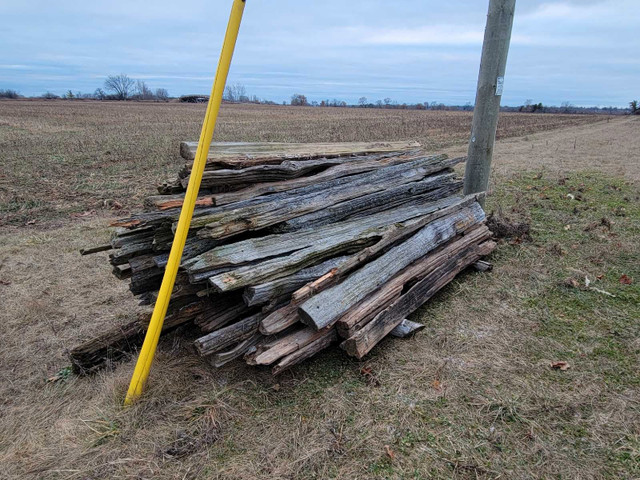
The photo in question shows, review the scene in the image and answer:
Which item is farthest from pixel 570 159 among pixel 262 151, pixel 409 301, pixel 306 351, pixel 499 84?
pixel 306 351

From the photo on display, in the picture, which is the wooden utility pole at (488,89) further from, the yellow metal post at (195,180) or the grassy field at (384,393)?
the yellow metal post at (195,180)

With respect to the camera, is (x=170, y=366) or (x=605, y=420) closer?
(x=605, y=420)

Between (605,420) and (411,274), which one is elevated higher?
(411,274)

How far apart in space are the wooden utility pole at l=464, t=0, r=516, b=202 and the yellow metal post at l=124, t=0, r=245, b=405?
3913 mm

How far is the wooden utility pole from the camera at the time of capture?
5094mm

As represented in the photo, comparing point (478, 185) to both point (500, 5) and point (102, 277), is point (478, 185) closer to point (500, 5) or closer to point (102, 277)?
point (500, 5)

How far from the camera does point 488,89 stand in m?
5.39

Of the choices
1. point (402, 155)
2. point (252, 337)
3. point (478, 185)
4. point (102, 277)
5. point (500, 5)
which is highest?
point (500, 5)

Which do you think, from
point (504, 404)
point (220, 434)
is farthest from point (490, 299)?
point (220, 434)

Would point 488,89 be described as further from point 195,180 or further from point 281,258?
Answer: point 195,180

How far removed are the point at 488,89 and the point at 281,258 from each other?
397cm

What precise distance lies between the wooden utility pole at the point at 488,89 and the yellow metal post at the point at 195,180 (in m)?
3.91

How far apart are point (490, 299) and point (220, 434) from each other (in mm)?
2990

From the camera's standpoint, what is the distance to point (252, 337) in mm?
3113
